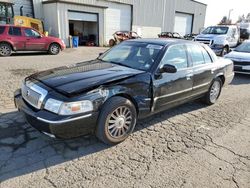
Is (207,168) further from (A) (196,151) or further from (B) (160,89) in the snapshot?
(B) (160,89)

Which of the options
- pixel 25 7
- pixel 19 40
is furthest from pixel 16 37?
pixel 25 7

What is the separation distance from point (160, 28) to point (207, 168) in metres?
25.5

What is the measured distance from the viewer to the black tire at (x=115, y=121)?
310cm

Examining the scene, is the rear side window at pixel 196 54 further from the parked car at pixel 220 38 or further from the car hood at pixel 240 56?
the parked car at pixel 220 38

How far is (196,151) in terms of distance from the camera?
3334 millimetres

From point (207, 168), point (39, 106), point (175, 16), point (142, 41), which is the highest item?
point (175, 16)

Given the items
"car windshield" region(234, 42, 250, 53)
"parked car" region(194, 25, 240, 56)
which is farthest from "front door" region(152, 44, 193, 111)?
"parked car" region(194, 25, 240, 56)

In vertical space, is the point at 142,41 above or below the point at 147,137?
above

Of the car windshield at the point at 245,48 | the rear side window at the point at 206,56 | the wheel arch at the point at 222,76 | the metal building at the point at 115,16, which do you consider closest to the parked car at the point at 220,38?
the car windshield at the point at 245,48

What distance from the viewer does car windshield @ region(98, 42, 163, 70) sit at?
3.85 meters

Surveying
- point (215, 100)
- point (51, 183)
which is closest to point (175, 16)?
point (215, 100)

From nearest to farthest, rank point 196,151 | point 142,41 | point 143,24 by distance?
point 196,151 < point 142,41 < point 143,24

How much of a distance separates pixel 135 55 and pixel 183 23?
1107 inches

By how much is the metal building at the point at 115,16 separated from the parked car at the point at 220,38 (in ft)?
31.6
